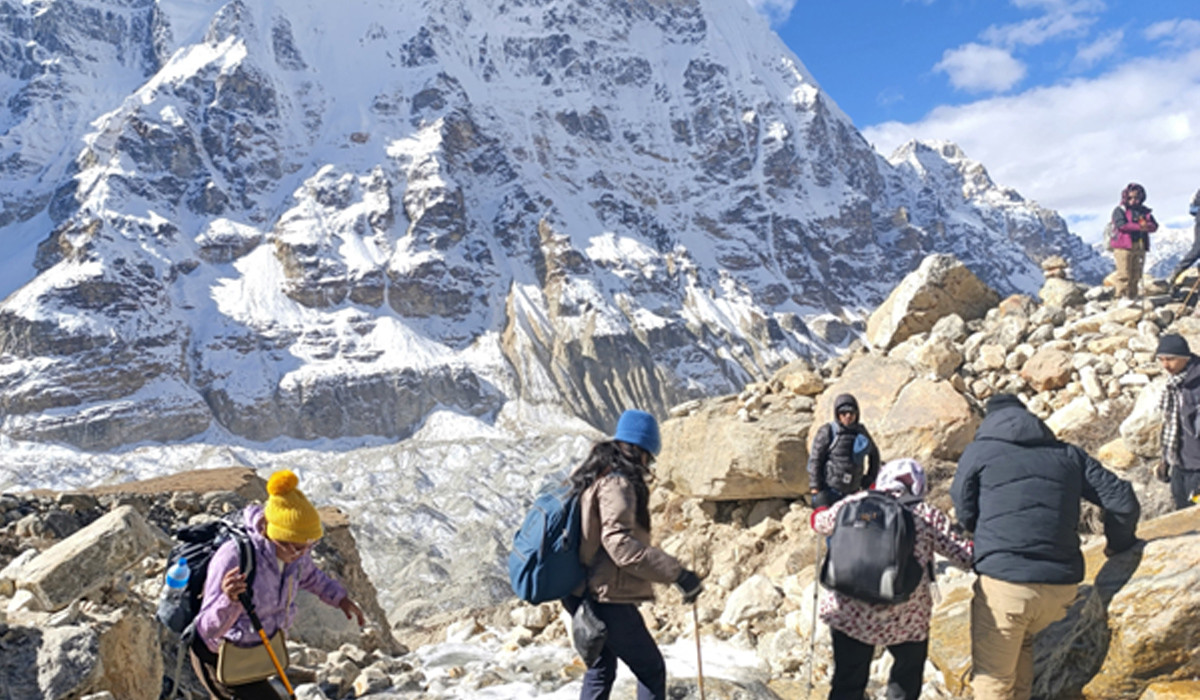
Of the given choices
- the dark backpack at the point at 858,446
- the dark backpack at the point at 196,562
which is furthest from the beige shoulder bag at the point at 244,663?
A: the dark backpack at the point at 858,446

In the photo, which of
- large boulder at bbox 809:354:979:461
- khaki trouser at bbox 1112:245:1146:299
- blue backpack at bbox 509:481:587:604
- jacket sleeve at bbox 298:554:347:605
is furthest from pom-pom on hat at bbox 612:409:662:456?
khaki trouser at bbox 1112:245:1146:299

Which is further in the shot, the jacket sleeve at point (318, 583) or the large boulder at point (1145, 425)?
the large boulder at point (1145, 425)

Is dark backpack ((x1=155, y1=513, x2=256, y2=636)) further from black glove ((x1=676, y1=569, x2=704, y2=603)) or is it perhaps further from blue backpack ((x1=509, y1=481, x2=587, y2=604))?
black glove ((x1=676, y1=569, x2=704, y2=603))

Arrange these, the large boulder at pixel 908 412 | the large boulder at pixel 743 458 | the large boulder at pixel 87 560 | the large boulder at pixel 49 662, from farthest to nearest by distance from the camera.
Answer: the large boulder at pixel 743 458, the large boulder at pixel 908 412, the large boulder at pixel 87 560, the large boulder at pixel 49 662

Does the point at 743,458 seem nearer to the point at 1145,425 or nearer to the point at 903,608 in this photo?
the point at 1145,425

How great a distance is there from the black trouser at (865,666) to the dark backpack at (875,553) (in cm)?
41

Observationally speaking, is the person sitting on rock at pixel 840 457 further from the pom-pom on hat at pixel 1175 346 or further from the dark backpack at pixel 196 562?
the dark backpack at pixel 196 562

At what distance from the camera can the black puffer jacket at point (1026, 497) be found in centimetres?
375

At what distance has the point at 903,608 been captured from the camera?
3820 mm

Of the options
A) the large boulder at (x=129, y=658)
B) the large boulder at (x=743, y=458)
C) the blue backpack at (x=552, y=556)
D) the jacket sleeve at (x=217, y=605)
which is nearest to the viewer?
the jacket sleeve at (x=217, y=605)

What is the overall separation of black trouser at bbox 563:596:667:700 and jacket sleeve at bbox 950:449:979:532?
1.76 m

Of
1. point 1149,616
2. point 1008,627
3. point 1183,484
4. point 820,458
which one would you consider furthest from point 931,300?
point 1008,627

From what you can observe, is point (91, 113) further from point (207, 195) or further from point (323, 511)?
point (323, 511)

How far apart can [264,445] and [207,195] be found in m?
62.1
